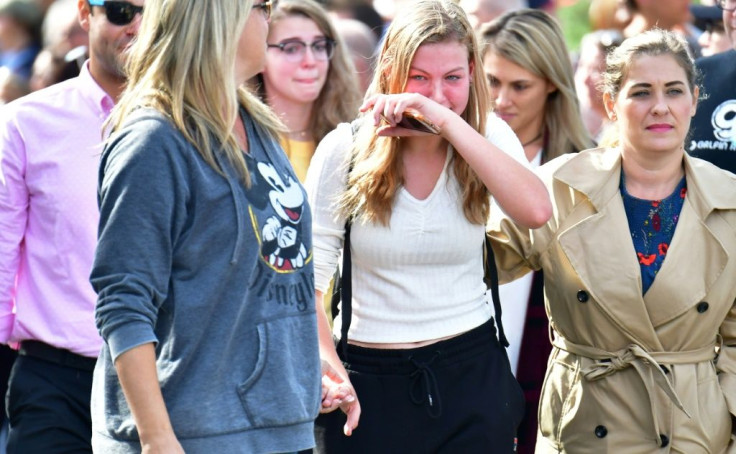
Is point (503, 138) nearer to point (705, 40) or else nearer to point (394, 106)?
point (394, 106)

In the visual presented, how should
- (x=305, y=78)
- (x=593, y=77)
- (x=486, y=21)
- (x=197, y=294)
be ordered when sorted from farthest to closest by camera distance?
(x=593, y=77) → (x=486, y=21) → (x=305, y=78) → (x=197, y=294)

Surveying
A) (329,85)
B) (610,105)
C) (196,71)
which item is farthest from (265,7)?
(329,85)

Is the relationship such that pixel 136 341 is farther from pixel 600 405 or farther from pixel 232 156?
pixel 600 405

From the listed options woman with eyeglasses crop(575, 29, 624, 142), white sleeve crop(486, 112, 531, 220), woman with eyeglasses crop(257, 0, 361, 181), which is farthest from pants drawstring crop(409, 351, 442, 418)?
woman with eyeglasses crop(575, 29, 624, 142)

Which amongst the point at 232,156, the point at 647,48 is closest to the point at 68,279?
the point at 232,156

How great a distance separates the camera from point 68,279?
405cm

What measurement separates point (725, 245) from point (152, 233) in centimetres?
232

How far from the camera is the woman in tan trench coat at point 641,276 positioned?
4.23 m

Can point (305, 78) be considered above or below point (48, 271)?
above

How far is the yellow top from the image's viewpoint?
5.54 m

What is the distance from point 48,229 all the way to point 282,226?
1.34 metres

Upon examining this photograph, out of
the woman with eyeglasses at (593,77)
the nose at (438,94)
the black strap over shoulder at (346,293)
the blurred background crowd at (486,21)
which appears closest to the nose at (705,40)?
the blurred background crowd at (486,21)

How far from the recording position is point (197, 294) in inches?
114

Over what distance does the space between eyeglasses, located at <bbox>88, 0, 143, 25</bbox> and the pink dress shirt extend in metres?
0.40
